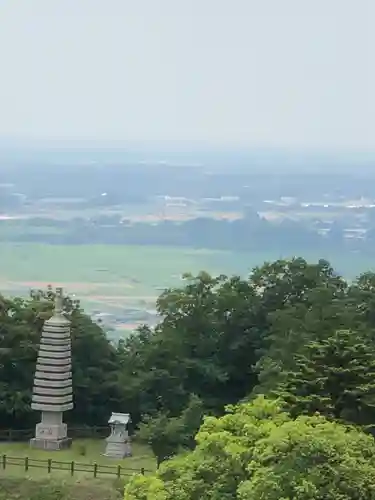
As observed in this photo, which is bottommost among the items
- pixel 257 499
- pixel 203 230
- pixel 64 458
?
pixel 64 458

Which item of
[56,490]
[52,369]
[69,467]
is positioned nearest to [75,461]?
[69,467]

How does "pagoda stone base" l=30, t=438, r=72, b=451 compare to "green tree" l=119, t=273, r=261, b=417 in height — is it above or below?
below

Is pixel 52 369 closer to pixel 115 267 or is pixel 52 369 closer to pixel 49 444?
pixel 49 444

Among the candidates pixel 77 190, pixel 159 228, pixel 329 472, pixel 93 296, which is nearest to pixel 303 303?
pixel 329 472

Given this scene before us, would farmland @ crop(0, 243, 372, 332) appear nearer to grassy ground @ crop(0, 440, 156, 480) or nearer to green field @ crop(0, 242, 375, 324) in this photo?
green field @ crop(0, 242, 375, 324)

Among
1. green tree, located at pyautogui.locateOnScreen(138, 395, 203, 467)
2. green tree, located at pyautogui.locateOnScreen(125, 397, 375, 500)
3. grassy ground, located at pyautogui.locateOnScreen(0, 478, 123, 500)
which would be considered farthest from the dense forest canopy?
green tree, located at pyautogui.locateOnScreen(125, 397, 375, 500)

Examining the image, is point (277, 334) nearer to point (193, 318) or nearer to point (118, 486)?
point (193, 318)
